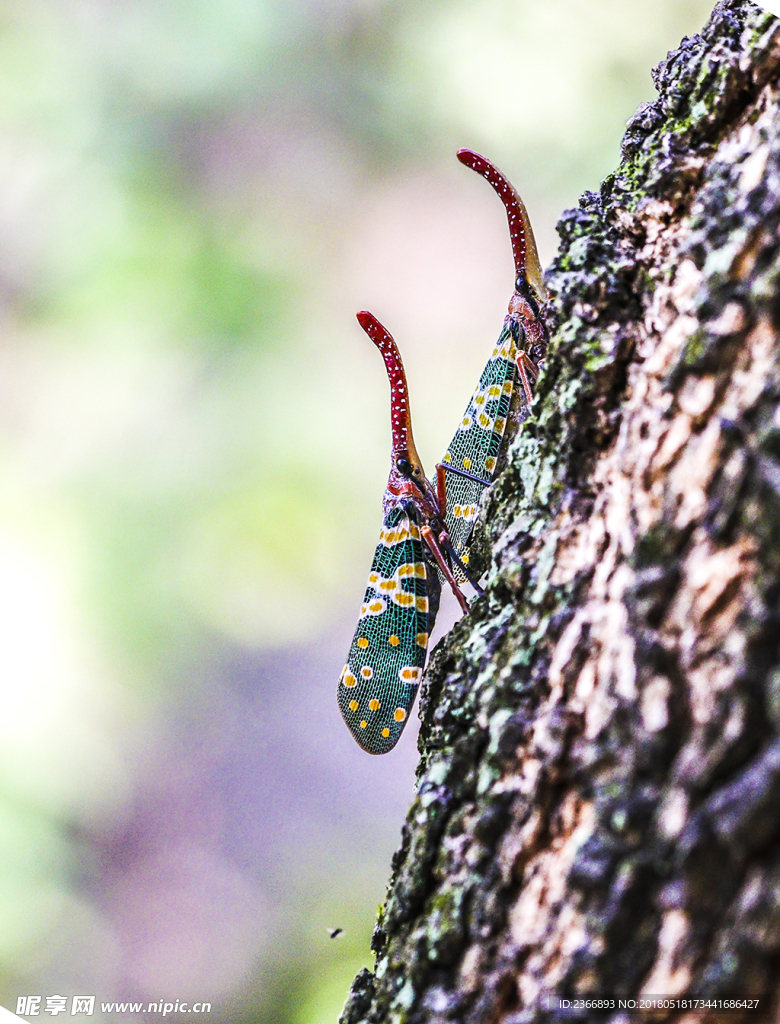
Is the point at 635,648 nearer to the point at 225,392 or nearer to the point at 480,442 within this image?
the point at 480,442

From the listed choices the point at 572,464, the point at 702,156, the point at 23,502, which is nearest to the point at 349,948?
the point at 23,502

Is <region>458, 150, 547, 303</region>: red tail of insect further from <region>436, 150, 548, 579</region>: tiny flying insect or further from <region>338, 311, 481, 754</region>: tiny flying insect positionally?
<region>338, 311, 481, 754</region>: tiny flying insect

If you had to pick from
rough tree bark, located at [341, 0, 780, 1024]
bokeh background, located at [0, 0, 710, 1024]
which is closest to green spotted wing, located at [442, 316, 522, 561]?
rough tree bark, located at [341, 0, 780, 1024]

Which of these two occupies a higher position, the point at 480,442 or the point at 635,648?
the point at 480,442

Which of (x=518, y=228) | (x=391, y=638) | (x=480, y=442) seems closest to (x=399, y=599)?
(x=391, y=638)

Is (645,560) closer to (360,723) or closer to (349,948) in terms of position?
(360,723)
